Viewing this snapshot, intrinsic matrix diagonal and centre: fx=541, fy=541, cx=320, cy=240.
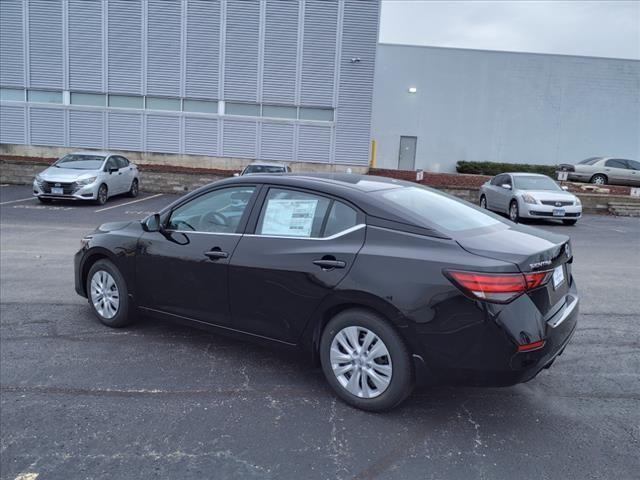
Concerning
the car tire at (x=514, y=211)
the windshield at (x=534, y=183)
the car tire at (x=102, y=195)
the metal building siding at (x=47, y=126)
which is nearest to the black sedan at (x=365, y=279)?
the car tire at (x=514, y=211)

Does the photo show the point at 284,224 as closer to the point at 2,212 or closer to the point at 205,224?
the point at 205,224

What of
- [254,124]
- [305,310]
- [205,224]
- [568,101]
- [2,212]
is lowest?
[2,212]

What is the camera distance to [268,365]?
441 cm

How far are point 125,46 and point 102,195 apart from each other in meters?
9.98

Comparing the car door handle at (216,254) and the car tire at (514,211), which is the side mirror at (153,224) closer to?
the car door handle at (216,254)

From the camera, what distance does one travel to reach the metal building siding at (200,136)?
79.0 ft

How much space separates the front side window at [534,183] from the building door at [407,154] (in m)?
14.7

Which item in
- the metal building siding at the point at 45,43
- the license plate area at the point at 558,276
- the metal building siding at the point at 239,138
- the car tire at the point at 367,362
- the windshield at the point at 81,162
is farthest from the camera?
the metal building siding at the point at 239,138

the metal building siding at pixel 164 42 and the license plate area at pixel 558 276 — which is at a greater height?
the metal building siding at pixel 164 42

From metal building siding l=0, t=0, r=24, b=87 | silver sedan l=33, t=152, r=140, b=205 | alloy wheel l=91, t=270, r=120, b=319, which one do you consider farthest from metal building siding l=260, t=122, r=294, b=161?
alloy wheel l=91, t=270, r=120, b=319

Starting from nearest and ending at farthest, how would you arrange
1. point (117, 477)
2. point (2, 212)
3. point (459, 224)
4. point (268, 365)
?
point (117, 477) < point (459, 224) < point (268, 365) < point (2, 212)

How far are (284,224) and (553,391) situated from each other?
2.36m

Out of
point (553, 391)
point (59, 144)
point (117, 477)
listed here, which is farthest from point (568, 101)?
point (117, 477)

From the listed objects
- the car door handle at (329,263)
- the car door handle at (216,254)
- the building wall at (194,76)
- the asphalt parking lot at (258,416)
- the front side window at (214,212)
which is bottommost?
the asphalt parking lot at (258,416)
